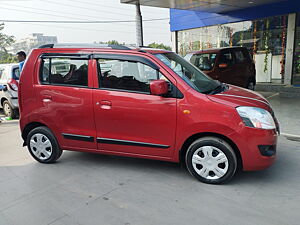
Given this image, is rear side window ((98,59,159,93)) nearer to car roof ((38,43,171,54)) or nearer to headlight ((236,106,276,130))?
car roof ((38,43,171,54))

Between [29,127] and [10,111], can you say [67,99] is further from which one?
[10,111]

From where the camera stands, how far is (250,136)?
3.32 metres

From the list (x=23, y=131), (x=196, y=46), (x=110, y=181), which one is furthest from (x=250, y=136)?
(x=196, y=46)

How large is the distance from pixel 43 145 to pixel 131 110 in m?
1.77

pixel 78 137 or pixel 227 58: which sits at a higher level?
pixel 227 58

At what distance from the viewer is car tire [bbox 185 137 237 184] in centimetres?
346

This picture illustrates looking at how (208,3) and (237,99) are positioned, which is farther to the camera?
(208,3)

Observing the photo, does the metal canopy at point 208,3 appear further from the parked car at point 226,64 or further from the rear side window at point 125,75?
the rear side window at point 125,75

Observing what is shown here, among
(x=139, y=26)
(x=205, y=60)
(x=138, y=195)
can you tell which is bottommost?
(x=138, y=195)

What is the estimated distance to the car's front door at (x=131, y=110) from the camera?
3.66m

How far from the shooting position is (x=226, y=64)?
8211mm

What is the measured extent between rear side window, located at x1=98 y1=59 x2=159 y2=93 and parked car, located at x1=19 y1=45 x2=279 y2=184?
0.01 metres

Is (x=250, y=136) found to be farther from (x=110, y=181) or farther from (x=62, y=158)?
(x=62, y=158)

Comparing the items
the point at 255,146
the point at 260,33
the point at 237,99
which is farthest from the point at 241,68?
the point at 255,146
